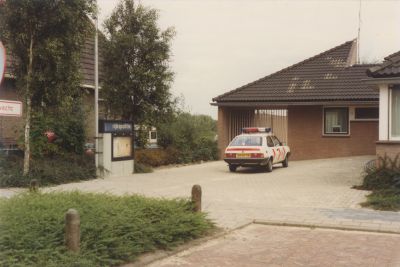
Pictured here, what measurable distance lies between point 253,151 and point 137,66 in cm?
593

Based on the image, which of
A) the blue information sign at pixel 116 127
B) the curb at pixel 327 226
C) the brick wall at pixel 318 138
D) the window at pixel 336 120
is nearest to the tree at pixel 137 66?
the blue information sign at pixel 116 127

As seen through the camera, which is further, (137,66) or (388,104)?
(137,66)

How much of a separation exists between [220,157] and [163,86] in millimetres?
7471

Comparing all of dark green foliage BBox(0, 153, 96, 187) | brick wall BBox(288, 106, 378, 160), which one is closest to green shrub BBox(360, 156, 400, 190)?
dark green foliage BBox(0, 153, 96, 187)

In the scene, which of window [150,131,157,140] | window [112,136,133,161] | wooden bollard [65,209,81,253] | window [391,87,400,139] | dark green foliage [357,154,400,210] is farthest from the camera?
window [150,131,157,140]

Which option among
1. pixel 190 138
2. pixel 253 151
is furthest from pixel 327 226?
pixel 190 138

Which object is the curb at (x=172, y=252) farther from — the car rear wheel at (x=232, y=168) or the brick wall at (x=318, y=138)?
the brick wall at (x=318, y=138)

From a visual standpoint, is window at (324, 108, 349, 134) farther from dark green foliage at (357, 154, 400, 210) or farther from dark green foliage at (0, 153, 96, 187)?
dark green foliage at (0, 153, 96, 187)

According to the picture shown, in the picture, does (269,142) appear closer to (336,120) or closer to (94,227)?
(336,120)

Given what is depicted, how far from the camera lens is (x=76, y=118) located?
717 inches

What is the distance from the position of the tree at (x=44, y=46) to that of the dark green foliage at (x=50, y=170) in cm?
37

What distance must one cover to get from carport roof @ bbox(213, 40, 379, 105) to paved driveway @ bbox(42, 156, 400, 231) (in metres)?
4.08

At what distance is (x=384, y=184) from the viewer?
1339cm

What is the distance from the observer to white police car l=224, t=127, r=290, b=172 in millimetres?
19422
